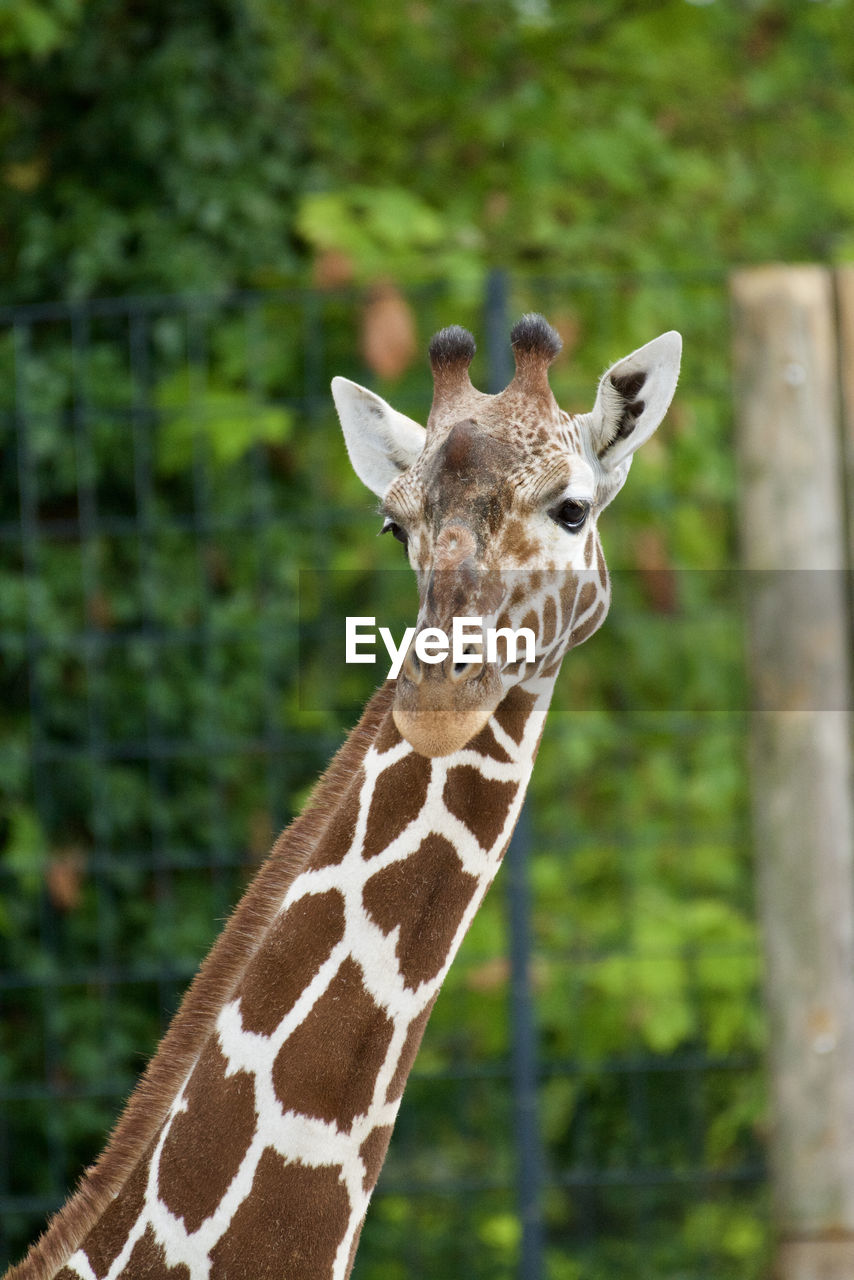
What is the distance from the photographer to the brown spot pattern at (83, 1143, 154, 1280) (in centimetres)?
127

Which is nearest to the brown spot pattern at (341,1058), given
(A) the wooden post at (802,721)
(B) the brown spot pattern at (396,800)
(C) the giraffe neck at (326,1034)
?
(C) the giraffe neck at (326,1034)

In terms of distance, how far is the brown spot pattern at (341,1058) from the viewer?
47.8 inches

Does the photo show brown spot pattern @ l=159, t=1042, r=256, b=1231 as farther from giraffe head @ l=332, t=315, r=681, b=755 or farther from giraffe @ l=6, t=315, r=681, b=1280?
giraffe head @ l=332, t=315, r=681, b=755

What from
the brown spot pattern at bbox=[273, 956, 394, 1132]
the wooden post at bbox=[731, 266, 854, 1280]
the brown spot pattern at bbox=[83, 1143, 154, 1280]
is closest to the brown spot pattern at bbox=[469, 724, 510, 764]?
the brown spot pattern at bbox=[273, 956, 394, 1132]

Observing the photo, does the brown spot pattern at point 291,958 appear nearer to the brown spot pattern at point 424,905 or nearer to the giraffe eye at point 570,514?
the brown spot pattern at point 424,905

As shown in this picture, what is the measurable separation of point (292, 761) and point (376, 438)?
2.01 metres

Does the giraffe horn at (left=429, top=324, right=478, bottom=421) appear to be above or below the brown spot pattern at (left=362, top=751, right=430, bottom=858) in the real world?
above

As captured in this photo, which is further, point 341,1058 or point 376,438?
point 376,438

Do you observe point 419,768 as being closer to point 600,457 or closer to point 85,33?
point 600,457

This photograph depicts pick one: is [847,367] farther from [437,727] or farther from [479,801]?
[437,727]

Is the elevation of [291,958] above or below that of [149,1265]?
above

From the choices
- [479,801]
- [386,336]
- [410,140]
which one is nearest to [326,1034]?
[479,801]

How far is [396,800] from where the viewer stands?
1.25 meters

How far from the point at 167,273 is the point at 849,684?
1.92 meters
